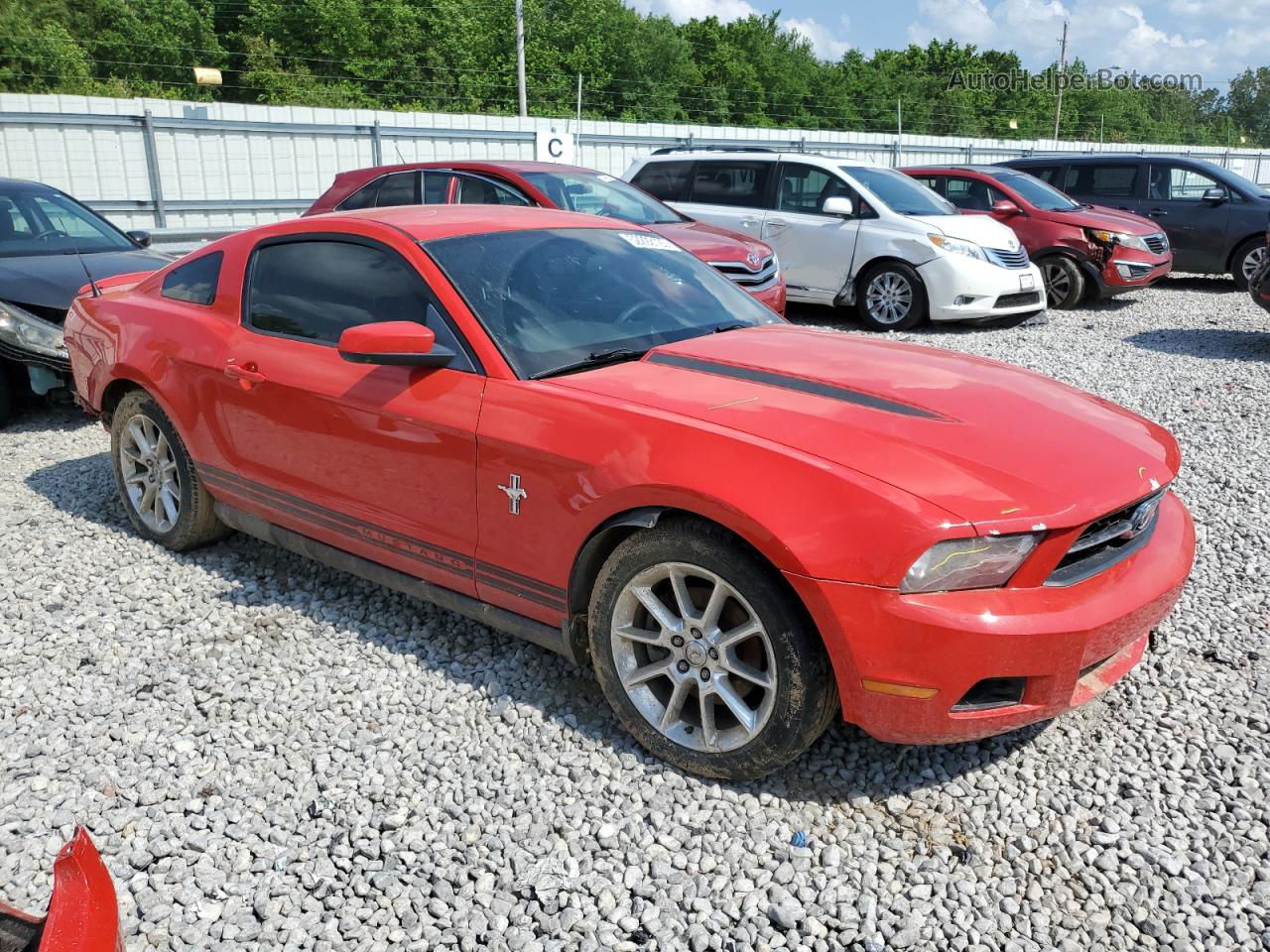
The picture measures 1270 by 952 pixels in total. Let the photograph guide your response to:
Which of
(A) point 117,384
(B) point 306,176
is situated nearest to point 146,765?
(A) point 117,384

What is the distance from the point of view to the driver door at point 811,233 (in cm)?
1055

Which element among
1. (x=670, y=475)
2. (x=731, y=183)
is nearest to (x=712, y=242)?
(x=731, y=183)

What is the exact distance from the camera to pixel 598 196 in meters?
8.94

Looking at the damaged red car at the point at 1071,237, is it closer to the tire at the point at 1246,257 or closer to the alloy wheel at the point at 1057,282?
the alloy wheel at the point at 1057,282

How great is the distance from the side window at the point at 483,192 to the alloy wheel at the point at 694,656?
6229 mm

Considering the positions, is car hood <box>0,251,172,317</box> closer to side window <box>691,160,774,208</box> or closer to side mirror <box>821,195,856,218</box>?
side window <box>691,160,774,208</box>

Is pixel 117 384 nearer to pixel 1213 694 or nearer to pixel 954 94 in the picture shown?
pixel 1213 694

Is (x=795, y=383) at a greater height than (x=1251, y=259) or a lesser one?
greater

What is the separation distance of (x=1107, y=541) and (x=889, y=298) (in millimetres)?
7892

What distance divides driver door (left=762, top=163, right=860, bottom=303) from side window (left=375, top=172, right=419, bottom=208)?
148 inches

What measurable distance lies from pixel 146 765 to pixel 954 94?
77151 millimetres

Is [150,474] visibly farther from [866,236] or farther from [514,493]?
[866,236]

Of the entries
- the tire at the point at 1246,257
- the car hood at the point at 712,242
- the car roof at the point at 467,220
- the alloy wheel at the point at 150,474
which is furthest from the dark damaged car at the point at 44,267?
the tire at the point at 1246,257

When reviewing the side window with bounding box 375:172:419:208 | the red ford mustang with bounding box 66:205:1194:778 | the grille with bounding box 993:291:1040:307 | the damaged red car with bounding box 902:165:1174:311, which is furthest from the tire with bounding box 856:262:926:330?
the red ford mustang with bounding box 66:205:1194:778
